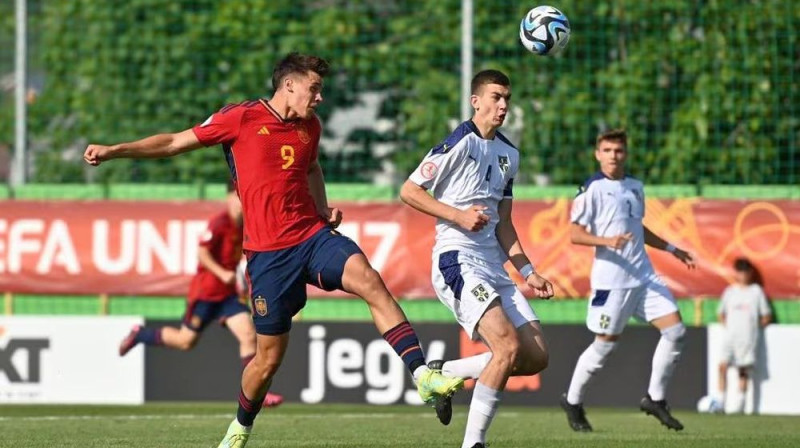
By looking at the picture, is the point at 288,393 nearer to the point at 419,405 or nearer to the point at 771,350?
the point at 419,405

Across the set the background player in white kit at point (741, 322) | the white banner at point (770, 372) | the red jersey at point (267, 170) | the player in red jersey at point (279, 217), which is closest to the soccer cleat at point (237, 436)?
the player in red jersey at point (279, 217)

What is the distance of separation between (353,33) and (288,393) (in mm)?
5089

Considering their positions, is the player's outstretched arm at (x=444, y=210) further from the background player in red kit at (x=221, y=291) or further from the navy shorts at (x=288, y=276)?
the background player in red kit at (x=221, y=291)

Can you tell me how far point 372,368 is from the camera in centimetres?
1645

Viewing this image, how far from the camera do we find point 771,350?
16188mm

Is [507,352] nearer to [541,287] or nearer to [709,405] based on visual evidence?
[541,287]

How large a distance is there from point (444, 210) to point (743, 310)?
293 inches

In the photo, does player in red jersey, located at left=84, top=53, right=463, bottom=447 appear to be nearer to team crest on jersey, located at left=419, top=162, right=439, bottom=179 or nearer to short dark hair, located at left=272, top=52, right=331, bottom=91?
short dark hair, located at left=272, top=52, right=331, bottom=91

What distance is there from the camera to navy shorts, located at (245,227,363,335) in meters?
9.41

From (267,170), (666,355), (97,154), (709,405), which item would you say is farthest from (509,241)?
(709,405)

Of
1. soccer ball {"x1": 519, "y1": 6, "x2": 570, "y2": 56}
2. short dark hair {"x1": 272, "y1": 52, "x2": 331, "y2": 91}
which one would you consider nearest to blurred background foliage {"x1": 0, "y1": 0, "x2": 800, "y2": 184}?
soccer ball {"x1": 519, "y1": 6, "x2": 570, "y2": 56}

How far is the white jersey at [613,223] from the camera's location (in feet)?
42.7

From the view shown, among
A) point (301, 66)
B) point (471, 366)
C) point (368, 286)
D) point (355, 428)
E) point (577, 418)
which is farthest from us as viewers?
point (355, 428)

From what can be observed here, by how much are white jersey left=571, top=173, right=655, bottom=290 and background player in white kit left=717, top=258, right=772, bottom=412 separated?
326 centimetres
